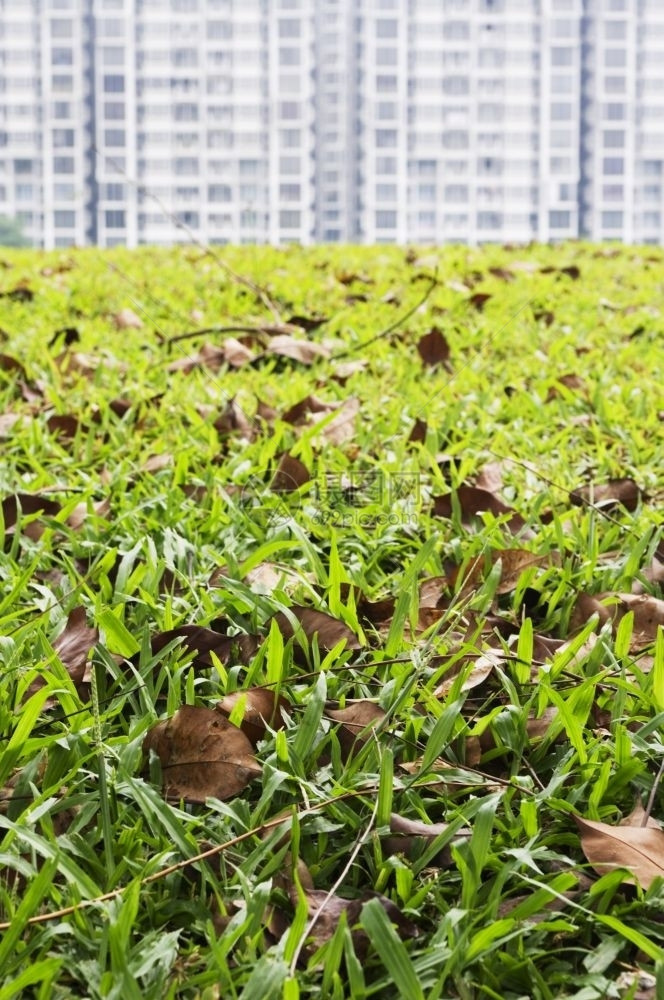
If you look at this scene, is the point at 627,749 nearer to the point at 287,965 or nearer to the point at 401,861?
the point at 401,861

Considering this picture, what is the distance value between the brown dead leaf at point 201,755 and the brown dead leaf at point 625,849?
331 millimetres

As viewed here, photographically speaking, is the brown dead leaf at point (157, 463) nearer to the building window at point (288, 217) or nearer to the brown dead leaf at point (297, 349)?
the brown dead leaf at point (297, 349)

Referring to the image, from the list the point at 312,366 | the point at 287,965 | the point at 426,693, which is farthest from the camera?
the point at 312,366

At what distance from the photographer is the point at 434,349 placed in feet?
9.46

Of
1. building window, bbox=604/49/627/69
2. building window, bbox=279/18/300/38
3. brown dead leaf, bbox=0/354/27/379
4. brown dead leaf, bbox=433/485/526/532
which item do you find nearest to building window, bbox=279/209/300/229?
building window, bbox=279/18/300/38

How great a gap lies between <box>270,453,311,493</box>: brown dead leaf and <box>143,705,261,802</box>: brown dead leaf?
2.60 ft

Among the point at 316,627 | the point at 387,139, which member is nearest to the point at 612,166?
the point at 387,139

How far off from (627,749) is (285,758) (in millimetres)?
350

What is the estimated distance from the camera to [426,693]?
1.21 metres

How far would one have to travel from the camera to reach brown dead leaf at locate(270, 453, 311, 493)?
1.89m

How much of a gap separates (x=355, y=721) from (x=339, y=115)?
111m

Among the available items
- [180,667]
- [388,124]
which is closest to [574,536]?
[180,667]

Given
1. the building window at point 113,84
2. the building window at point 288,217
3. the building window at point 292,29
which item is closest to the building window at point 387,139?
the building window at point 288,217

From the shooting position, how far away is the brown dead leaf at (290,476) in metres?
1.89
